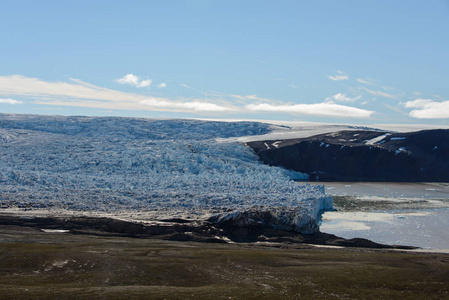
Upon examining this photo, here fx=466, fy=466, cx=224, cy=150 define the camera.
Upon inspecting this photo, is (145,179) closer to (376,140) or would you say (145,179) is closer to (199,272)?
(199,272)

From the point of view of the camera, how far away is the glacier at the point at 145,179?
36344 millimetres

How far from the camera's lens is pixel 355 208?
45312 millimetres

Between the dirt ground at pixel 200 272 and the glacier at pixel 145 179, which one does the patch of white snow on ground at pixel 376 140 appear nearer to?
the glacier at pixel 145 179

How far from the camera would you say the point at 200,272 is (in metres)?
19.2

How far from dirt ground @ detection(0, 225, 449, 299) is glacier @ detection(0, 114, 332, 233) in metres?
9.33

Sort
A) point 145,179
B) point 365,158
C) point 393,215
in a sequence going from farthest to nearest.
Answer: point 365,158 < point 145,179 < point 393,215

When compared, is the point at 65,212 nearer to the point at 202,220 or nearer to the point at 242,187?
the point at 202,220

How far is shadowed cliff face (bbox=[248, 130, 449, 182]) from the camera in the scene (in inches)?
2879

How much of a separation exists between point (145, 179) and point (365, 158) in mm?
40941

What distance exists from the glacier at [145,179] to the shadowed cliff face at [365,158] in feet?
13.7

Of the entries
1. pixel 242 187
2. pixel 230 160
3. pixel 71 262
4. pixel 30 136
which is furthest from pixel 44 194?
pixel 30 136

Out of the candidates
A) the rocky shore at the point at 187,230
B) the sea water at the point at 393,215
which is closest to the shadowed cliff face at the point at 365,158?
the sea water at the point at 393,215

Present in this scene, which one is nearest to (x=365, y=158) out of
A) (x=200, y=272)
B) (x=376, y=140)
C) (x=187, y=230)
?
(x=376, y=140)

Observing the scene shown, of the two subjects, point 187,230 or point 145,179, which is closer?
point 187,230
